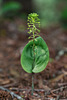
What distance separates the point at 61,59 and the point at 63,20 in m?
3.56

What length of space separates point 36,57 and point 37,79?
582 millimetres

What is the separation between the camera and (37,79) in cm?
255

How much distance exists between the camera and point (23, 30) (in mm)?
5168

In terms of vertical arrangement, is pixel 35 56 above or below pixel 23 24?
below

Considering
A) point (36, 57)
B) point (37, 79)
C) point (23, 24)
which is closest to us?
point (36, 57)

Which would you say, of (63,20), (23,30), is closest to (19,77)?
(23,30)

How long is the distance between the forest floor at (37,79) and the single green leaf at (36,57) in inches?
13.9

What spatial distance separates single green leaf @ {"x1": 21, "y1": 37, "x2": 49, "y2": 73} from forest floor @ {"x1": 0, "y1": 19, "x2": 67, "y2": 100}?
0.35m

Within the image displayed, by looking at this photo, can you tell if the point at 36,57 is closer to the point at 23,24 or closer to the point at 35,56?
the point at 35,56

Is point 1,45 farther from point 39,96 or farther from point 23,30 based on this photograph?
point 39,96

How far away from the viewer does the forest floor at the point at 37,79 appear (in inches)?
83.5

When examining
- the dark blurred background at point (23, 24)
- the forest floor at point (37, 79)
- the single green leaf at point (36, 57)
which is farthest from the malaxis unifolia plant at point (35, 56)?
the dark blurred background at point (23, 24)

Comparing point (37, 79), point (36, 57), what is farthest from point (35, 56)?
point (37, 79)

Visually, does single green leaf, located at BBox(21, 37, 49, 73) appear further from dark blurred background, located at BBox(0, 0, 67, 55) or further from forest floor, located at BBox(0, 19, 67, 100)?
dark blurred background, located at BBox(0, 0, 67, 55)
